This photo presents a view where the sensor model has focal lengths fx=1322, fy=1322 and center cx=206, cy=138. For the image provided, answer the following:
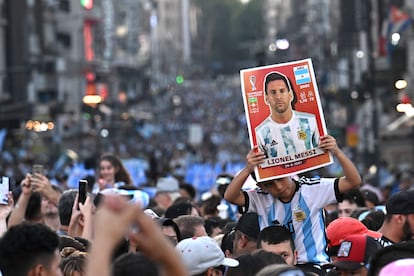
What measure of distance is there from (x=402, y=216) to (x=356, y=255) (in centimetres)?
119

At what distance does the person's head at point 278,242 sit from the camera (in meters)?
7.99

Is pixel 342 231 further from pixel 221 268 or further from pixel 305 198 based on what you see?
pixel 221 268

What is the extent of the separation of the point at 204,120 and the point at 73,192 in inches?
4021

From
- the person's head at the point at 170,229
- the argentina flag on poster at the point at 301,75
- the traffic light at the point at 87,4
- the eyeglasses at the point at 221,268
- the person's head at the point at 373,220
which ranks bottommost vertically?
the person's head at the point at 373,220

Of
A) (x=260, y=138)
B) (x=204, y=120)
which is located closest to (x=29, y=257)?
(x=260, y=138)

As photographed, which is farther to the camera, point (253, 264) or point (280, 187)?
point (280, 187)

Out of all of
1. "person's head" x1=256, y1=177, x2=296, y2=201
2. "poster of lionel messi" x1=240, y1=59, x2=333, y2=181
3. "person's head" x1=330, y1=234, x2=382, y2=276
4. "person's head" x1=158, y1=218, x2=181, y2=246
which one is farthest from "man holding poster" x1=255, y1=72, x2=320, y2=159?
"person's head" x1=330, y1=234, x2=382, y2=276

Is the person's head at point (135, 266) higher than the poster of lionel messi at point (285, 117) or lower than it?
lower

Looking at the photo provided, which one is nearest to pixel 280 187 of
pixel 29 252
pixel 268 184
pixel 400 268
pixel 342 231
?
pixel 268 184

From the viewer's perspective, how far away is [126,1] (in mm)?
123688

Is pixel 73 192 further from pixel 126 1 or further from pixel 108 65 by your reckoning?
pixel 126 1

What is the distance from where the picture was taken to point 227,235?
9617 millimetres

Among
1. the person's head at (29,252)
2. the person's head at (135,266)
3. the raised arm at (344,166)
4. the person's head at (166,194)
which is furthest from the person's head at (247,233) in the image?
the person's head at (166,194)

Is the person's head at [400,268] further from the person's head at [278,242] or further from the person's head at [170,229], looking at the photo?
the person's head at [170,229]
